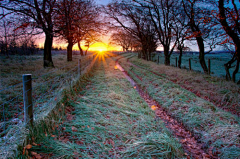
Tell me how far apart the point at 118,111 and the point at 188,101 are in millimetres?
2686

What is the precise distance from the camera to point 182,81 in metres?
7.75

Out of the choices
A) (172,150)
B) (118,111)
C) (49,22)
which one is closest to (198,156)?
(172,150)

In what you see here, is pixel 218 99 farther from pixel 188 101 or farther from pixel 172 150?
pixel 172 150

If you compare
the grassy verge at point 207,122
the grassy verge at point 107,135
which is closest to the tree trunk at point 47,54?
the grassy verge at point 107,135

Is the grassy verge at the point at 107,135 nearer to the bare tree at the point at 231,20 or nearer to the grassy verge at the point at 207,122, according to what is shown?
the grassy verge at the point at 207,122

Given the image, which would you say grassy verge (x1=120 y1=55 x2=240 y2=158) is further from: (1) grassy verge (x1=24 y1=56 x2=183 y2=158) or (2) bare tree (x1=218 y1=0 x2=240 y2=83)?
(2) bare tree (x1=218 y1=0 x2=240 y2=83)

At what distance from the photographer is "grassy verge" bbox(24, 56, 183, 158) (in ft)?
7.83

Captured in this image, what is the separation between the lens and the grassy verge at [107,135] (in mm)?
2387

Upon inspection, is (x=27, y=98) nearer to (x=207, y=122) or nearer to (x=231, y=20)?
(x=207, y=122)

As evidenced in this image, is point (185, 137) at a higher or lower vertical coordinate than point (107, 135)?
lower

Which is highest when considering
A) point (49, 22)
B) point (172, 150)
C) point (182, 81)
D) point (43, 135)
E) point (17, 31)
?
point (49, 22)

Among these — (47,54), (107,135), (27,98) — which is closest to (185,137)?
(107,135)

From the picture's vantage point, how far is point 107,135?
9.39 ft

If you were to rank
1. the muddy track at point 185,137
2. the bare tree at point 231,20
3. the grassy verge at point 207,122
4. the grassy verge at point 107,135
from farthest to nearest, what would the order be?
the bare tree at point 231,20, the grassy verge at point 207,122, the muddy track at point 185,137, the grassy verge at point 107,135
